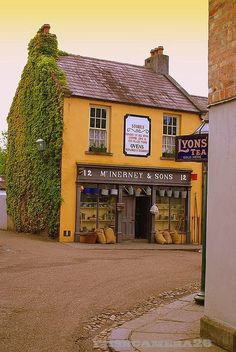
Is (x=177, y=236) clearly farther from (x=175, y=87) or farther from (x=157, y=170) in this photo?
(x=175, y=87)

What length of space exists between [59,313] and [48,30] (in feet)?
59.4

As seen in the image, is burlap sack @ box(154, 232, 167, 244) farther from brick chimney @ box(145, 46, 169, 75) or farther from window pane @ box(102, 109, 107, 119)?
brick chimney @ box(145, 46, 169, 75)

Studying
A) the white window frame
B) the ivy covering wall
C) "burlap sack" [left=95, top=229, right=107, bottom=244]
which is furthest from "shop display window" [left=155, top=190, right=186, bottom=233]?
the ivy covering wall

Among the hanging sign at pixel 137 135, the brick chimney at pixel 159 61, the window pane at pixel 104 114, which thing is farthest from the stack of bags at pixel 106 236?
the brick chimney at pixel 159 61

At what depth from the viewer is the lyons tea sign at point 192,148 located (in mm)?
7664

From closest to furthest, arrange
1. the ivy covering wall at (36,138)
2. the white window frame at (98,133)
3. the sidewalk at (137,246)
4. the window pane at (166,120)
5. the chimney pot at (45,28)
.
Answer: the sidewalk at (137,246)
the ivy covering wall at (36,138)
the white window frame at (98,133)
the chimney pot at (45,28)
the window pane at (166,120)

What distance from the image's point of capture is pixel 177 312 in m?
7.98

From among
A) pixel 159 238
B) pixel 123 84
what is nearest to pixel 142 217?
pixel 159 238

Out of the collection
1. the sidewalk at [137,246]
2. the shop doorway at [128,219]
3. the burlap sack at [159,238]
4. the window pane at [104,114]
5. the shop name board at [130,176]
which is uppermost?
the window pane at [104,114]

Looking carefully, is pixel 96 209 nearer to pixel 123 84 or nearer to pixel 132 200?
pixel 132 200

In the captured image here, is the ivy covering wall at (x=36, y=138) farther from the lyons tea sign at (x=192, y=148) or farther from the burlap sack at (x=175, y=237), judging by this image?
the lyons tea sign at (x=192, y=148)

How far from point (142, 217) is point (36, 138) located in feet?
20.2

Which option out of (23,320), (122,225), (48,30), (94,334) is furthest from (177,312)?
(48,30)

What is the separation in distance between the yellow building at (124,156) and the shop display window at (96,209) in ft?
0.14
